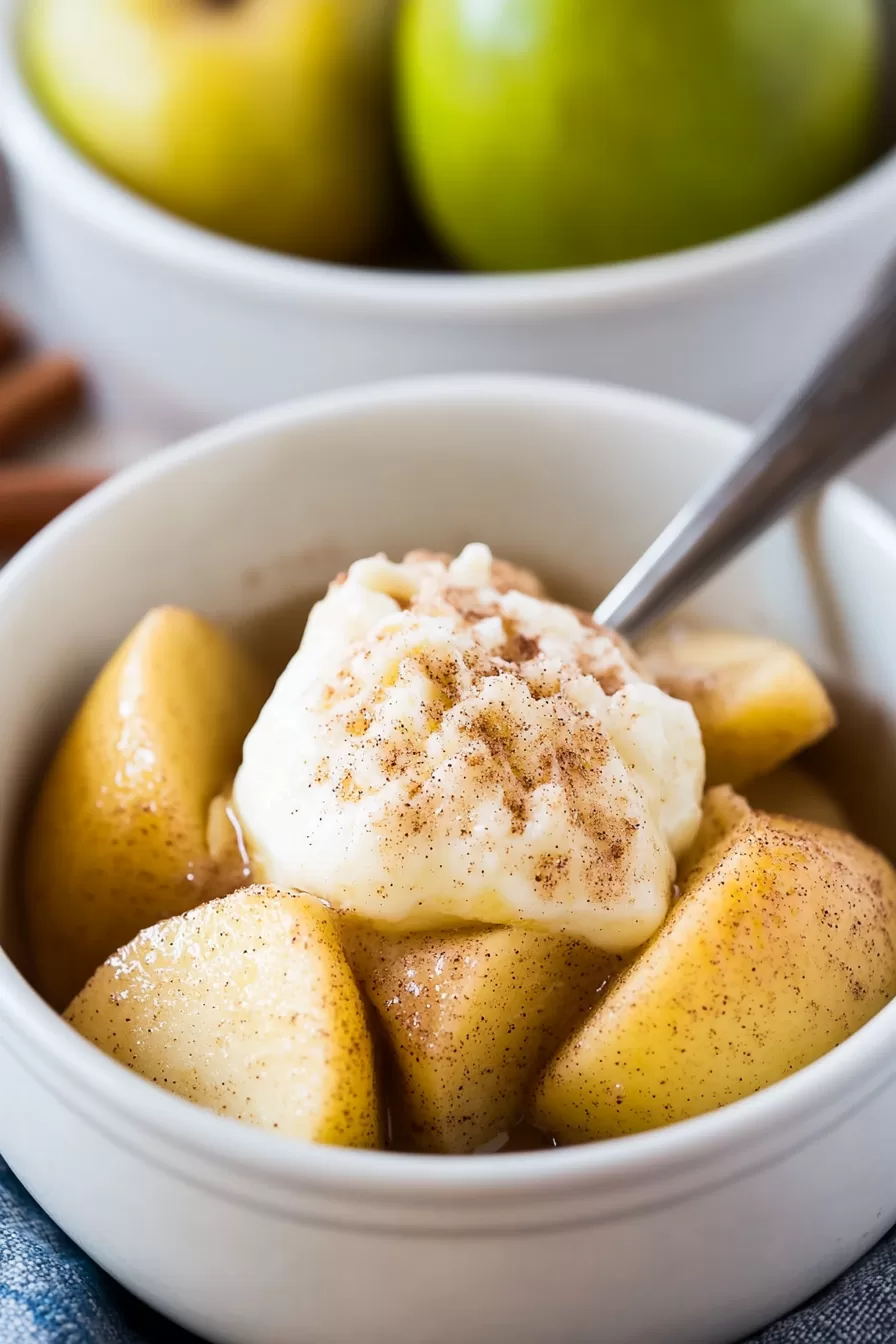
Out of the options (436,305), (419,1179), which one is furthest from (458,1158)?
(436,305)

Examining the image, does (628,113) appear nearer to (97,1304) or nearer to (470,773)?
(470,773)

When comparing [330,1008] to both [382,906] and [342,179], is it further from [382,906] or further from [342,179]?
[342,179]

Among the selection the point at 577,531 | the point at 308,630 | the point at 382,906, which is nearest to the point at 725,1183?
the point at 382,906

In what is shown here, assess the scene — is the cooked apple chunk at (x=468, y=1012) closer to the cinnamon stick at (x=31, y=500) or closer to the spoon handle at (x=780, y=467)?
the spoon handle at (x=780, y=467)

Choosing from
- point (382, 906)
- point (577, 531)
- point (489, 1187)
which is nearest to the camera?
point (489, 1187)

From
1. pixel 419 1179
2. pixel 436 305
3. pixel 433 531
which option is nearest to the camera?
pixel 419 1179

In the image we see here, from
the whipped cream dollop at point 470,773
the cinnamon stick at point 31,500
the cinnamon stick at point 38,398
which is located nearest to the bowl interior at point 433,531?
the whipped cream dollop at point 470,773
